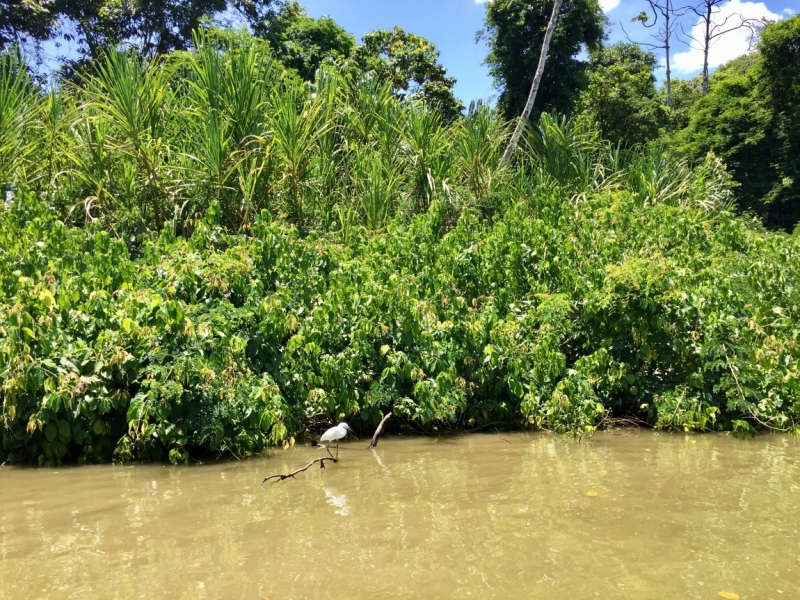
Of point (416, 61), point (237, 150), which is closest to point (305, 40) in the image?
point (416, 61)

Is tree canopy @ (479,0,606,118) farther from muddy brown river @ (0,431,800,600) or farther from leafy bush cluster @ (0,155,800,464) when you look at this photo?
muddy brown river @ (0,431,800,600)

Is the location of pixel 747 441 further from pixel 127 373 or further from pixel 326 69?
pixel 326 69

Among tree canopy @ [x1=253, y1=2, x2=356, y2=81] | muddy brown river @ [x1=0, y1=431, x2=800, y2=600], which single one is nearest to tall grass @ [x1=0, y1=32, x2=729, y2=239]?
muddy brown river @ [x1=0, y1=431, x2=800, y2=600]

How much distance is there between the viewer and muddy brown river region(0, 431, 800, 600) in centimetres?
247

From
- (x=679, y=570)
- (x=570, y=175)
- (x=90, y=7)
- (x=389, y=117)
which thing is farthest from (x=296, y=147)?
(x=90, y=7)

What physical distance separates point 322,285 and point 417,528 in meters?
2.78

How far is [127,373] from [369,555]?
90.9 inches

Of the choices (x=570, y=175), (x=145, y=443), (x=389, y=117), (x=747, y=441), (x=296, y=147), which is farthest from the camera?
(x=570, y=175)

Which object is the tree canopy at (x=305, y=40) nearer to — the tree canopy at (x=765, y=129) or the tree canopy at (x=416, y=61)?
the tree canopy at (x=416, y=61)

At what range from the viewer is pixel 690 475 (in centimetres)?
385

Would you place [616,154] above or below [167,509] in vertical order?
above

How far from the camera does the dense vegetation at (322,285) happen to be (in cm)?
428

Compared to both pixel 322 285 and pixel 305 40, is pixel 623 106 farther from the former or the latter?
pixel 322 285

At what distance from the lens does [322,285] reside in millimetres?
5445
